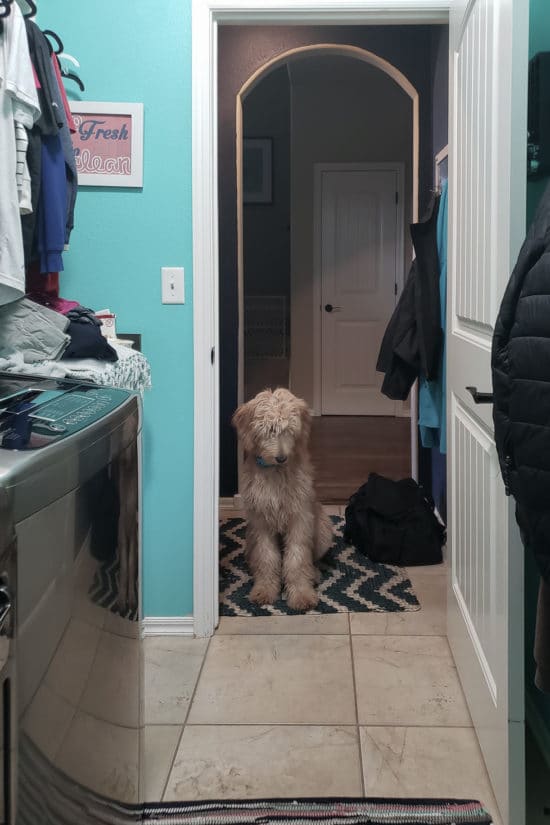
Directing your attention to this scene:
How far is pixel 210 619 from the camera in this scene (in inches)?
106

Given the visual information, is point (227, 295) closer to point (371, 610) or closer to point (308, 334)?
point (371, 610)

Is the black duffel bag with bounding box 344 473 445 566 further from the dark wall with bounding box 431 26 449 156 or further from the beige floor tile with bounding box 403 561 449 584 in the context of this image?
the dark wall with bounding box 431 26 449 156

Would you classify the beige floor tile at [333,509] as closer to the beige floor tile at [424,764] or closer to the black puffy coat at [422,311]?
the black puffy coat at [422,311]

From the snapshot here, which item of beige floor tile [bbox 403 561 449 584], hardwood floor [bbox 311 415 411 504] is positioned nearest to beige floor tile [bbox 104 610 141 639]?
beige floor tile [bbox 403 561 449 584]

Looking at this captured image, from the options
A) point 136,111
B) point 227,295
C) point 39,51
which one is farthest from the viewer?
point 227,295

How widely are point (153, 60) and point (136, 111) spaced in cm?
17

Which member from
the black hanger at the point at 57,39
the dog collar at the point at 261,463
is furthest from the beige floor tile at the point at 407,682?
the black hanger at the point at 57,39

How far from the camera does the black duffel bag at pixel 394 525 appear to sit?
333 cm

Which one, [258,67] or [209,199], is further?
[258,67]

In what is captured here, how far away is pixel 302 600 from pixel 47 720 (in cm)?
220

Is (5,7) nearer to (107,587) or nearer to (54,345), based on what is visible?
(54,345)

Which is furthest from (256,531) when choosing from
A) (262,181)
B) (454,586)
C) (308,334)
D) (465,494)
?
(262,181)

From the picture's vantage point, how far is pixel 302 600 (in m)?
2.88

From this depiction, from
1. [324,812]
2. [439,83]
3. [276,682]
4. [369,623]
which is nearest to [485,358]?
[324,812]
